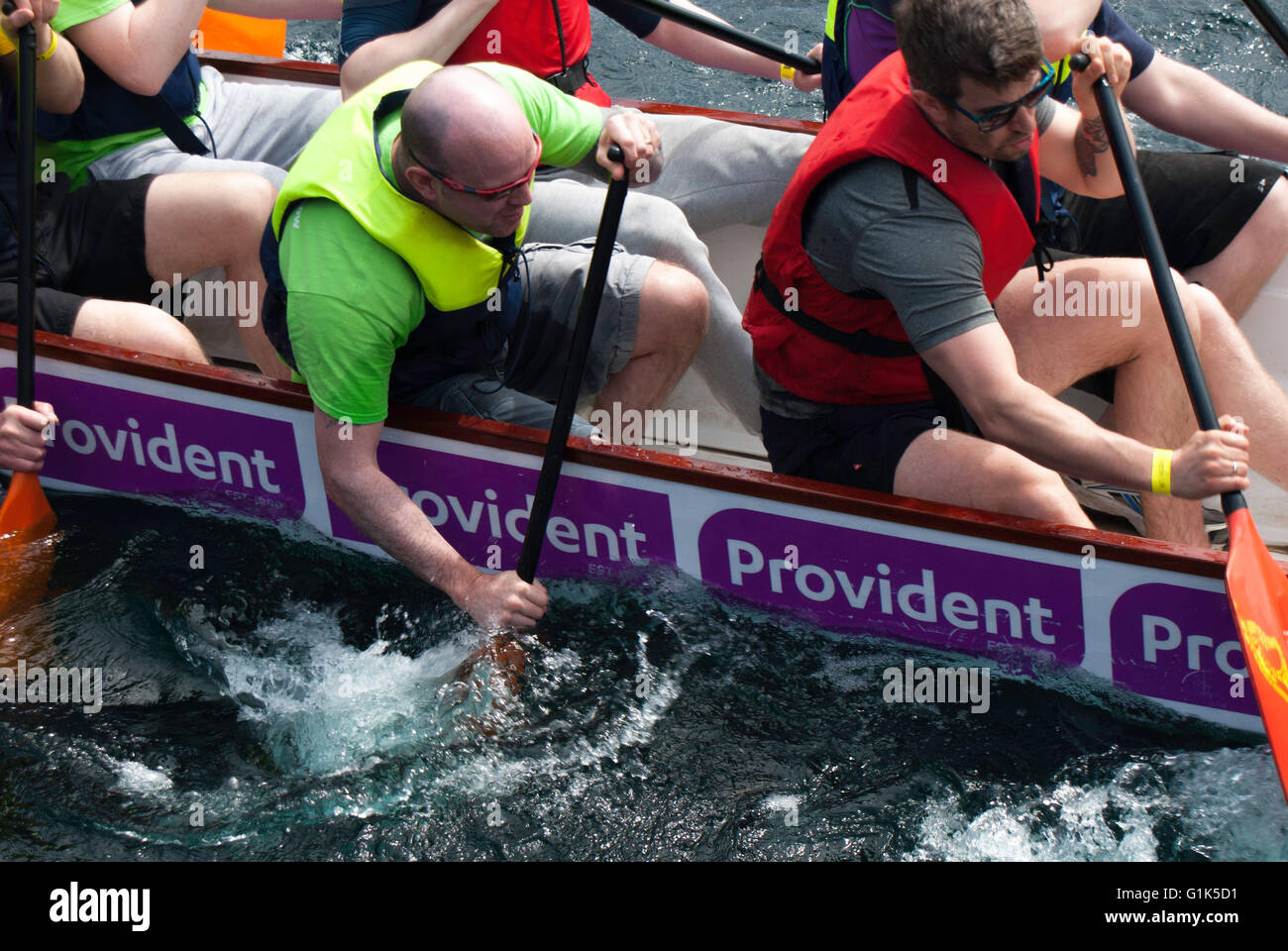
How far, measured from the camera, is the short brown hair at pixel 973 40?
2104 mm

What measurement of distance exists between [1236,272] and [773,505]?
4.64 ft

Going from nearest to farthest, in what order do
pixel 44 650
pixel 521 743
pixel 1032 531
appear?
1. pixel 1032 531
2. pixel 521 743
3. pixel 44 650

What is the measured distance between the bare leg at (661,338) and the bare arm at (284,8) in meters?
1.52

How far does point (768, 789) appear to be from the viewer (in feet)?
9.16

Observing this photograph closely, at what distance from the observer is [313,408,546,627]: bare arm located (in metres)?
2.64

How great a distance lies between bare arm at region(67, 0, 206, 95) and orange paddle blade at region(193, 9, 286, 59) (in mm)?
1381

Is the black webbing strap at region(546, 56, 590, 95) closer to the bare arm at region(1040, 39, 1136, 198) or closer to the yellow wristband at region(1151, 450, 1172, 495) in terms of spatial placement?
the bare arm at region(1040, 39, 1136, 198)

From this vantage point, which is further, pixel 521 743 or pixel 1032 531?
pixel 521 743

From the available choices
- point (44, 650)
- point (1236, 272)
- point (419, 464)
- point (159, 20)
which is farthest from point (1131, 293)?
point (44, 650)

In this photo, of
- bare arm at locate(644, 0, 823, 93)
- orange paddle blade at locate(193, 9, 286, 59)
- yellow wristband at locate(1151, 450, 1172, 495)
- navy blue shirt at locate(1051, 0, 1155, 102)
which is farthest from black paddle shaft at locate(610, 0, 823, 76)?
yellow wristband at locate(1151, 450, 1172, 495)

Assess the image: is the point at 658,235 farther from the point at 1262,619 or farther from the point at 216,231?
the point at 1262,619

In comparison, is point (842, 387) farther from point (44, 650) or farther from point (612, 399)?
point (44, 650)

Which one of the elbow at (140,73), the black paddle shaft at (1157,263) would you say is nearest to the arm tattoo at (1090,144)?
the black paddle shaft at (1157,263)

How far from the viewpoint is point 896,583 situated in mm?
2705
